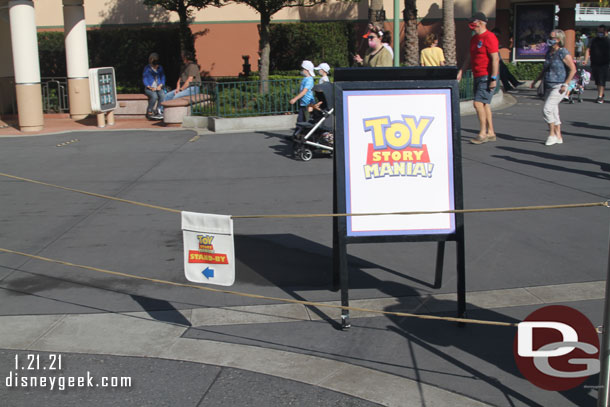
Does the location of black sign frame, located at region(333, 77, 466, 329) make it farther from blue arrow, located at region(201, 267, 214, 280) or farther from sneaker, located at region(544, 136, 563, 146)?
sneaker, located at region(544, 136, 563, 146)

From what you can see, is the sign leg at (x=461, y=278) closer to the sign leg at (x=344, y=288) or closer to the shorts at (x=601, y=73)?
the sign leg at (x=344, y=288)

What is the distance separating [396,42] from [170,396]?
9445 millimetres

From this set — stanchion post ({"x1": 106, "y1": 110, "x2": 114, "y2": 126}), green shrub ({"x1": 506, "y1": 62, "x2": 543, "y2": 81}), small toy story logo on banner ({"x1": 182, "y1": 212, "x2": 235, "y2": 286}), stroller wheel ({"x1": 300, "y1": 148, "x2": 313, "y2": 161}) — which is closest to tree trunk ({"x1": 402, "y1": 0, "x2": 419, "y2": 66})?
green shrub ({"x1": 506, "y1": 62, "x2": 543, "y2": 81})

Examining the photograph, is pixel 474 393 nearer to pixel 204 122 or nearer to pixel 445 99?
pixel 445 99

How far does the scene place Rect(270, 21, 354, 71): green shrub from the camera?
24.3 m

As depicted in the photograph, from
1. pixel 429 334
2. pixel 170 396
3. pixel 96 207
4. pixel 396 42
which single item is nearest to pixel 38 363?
pixel 170 396

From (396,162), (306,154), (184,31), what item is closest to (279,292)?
(396,162)

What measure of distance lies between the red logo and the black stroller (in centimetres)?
801

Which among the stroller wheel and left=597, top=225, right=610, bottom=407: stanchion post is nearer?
left=597, top=225, right=610, bottom=407: stanchion post

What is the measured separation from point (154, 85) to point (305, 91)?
21.9ft

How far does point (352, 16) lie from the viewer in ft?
85.0

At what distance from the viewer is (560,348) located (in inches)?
171

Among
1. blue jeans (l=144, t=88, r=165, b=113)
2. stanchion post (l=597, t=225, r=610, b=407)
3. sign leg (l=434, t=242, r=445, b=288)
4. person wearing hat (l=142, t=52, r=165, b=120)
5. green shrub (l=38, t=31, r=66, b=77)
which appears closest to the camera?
stanchion post (l=597, t=225, r=610, b=407)

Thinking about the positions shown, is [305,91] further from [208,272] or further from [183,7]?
[183,7]
